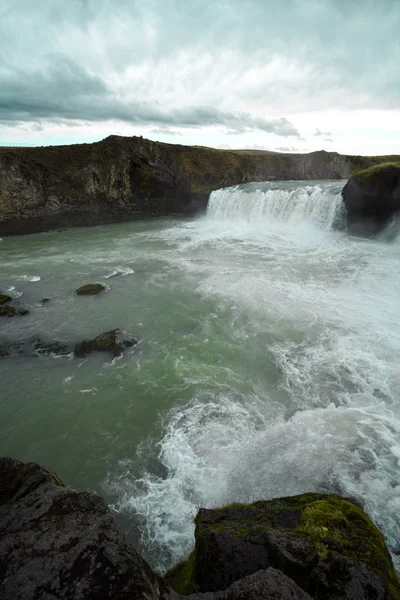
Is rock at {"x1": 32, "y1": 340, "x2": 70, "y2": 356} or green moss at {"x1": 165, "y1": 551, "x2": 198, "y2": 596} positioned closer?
green moss at {"x1": 165, "y1": 551, "x2": 198, "y2": 596}

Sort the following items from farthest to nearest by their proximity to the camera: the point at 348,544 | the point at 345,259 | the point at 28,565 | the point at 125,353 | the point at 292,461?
the point at 345,259 → the point at 125,353 → the point at 292,461 → the point at 348,544 → the point at 28,565

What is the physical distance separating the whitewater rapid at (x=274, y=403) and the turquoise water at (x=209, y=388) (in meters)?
0.04

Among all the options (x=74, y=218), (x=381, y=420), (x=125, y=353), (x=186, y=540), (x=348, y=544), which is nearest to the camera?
(x=348, y=544)

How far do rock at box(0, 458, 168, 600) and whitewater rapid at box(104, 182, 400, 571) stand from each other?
285cm

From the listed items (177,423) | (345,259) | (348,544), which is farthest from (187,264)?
(348,544)

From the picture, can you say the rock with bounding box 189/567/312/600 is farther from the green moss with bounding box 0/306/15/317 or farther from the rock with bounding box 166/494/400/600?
the green moss with bounding box 0/306/15/317

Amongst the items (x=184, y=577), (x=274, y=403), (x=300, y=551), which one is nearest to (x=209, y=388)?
(x=274, y=403)

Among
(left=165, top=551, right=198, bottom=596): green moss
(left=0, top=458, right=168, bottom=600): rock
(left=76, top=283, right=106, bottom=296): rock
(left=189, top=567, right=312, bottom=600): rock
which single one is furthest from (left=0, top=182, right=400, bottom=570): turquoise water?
(left=189, top=567, right=312, bottom=600): rock

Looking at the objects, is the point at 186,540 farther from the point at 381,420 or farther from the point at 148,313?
the point at 148,313

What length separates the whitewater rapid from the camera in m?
7.04

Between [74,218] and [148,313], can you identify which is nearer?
[148,313]

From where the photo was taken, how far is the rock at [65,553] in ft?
10.7

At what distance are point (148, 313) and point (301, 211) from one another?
21.9 m

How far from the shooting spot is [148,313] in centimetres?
1584
